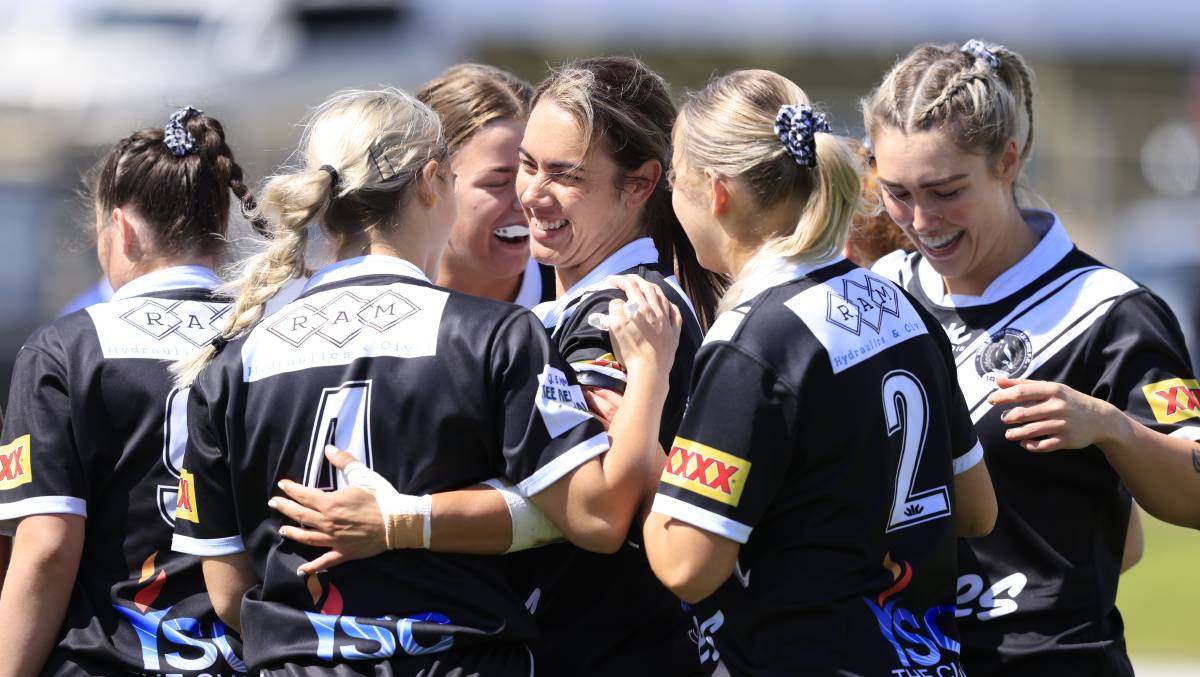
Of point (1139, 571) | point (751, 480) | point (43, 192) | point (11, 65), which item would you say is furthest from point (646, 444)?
point (11, 65)

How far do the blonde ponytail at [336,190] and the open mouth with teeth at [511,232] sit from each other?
1219mm

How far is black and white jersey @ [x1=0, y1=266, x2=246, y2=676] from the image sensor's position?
3400mm

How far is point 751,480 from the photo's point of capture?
2811 millimetres

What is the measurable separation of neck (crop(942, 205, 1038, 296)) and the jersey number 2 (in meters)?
1.69

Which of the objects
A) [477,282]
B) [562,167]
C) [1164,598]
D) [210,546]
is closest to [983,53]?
[562,167]

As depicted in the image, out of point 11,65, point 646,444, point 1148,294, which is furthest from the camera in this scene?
point 11,65

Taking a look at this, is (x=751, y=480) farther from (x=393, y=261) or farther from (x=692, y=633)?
(x=393, y=261)

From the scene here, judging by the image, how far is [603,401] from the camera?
3.20 m

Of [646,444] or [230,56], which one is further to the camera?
[230,56]

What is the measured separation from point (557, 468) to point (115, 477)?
1.21 m

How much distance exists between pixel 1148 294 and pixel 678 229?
1192 mm

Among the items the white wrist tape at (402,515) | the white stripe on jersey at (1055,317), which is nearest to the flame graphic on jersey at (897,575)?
the white stripe on jersey at (1055,317)

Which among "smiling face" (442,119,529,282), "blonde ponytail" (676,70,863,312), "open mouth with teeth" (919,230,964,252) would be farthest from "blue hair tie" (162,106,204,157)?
"open mouth with teeth" (919,230,964,252)

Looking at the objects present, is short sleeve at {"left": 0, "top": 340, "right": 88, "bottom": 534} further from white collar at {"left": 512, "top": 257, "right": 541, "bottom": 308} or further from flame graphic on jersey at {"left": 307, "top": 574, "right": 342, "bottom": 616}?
white collar at {"left": 512, "top": 257, "right": 541, "bottom": 308}
